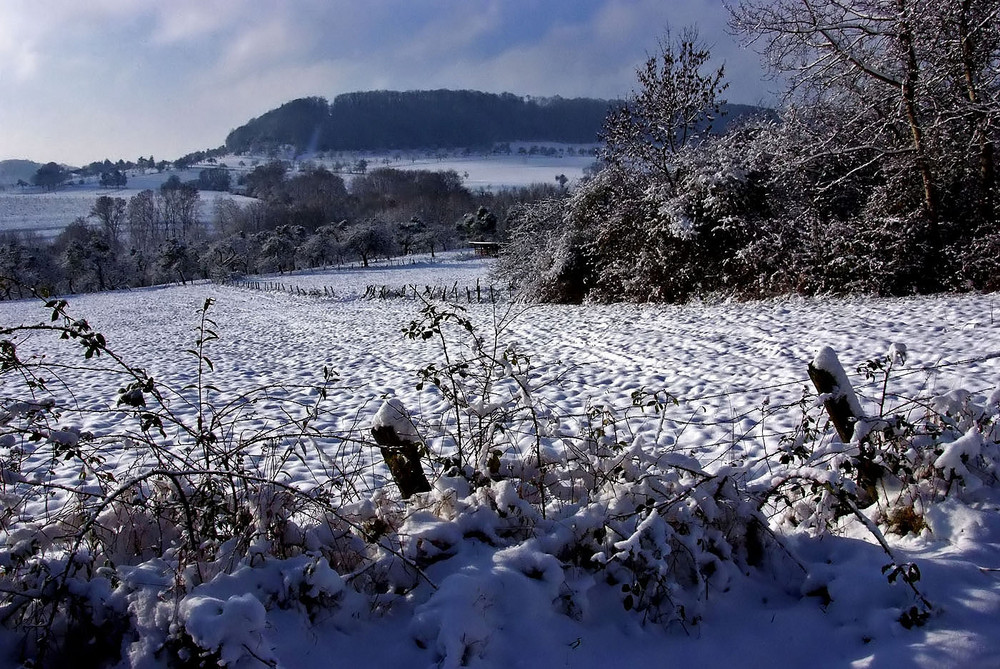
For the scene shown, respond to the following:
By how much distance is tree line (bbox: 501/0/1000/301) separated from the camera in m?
11.4

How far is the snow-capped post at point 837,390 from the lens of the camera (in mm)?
3258

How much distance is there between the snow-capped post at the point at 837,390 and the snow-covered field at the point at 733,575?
0.79 feet

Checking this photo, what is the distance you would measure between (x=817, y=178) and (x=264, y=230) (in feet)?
293

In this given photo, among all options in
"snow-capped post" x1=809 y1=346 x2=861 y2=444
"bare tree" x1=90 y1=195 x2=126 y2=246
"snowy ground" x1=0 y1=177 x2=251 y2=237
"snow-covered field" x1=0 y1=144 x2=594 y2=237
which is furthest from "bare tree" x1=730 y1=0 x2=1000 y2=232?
"snowy ground" x1=0 y1=177 x2=251 y2=237

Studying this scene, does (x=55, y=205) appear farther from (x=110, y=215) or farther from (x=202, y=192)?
(x=110, y=215)

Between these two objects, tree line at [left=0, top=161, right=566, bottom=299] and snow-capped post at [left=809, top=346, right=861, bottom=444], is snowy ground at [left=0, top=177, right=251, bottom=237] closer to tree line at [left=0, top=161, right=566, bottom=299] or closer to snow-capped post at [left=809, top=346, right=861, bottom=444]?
tree line at [left=0, top=161, right=566, bottom=299]

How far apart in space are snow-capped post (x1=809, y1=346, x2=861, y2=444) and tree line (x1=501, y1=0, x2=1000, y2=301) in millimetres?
10342

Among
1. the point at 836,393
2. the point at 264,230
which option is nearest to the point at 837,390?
the point at 836,393

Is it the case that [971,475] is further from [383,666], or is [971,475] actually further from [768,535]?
[383,666]

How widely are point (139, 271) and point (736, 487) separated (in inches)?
3638

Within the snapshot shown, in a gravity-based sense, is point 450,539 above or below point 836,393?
below

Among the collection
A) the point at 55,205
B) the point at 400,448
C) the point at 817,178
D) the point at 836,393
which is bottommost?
the point at 400,448

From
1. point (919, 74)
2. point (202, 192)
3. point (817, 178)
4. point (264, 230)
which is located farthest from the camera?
point (202, 192)

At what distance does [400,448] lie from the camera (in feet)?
9.91
